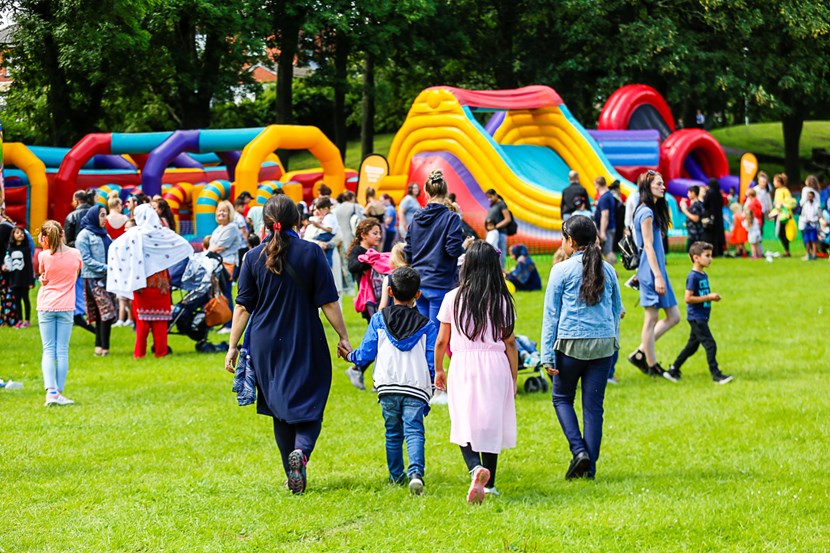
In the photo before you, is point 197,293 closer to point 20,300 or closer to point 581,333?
point 20,300

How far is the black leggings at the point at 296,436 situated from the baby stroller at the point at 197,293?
665cm

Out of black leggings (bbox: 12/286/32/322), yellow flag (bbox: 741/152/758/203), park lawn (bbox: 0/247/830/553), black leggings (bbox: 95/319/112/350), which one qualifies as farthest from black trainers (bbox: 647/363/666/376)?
yellow flag (bbox: 741/152/758/203)

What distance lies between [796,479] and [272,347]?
3340 millimetres

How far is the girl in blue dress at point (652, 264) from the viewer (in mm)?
10938

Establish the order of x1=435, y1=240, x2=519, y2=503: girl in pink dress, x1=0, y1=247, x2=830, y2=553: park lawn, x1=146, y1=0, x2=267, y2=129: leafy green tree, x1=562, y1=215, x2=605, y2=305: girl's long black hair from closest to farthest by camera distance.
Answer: x1=0, y1=247, x2=830, y2=553: park lawn < x1=435, y1=240, x2=519, y2=503: girl in pink dress < x1=562, y1=215, x2=605, y2=305: girl's long black hair < x1=146, y1=0, x2=267, y2=129: leafy green tree

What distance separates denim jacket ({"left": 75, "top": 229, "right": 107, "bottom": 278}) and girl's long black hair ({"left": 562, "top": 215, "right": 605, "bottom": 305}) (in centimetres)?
740

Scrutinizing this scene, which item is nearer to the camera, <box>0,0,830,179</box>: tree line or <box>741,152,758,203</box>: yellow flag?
<box>741,152,758,203</box>: yellow flag

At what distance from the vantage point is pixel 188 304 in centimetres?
1374

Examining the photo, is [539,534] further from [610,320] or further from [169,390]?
[169,390]

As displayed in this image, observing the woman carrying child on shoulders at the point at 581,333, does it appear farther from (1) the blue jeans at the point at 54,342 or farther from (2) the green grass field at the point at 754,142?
(2) the green grass field at the point at 754,142

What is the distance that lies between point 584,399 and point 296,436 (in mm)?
1820

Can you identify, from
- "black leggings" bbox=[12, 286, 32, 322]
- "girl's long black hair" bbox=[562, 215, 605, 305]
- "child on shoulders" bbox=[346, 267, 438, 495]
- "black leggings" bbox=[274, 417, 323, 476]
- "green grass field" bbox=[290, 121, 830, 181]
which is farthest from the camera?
"green grass field" bbox=[290, 121, 830, 181]

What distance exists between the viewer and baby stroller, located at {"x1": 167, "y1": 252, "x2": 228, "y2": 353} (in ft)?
45.1

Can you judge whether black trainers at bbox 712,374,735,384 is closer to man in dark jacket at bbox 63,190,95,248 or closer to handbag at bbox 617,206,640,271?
handbag at bbox 617,206,640,271
